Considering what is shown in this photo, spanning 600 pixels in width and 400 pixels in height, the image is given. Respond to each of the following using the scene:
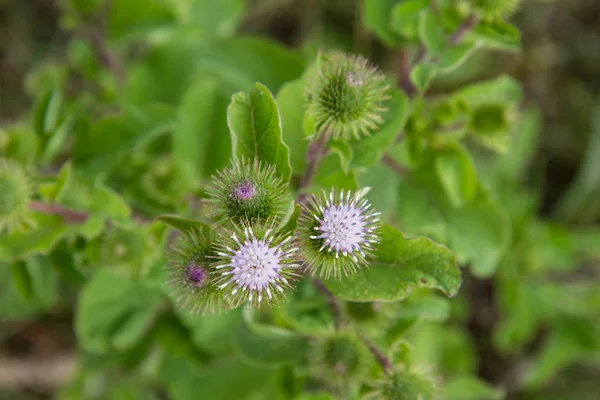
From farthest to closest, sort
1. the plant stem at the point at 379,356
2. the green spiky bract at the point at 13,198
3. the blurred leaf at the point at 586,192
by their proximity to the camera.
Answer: the blurred leaf at the point at 586,192 → the green spiky bract at the point at 13,198 → the plant stem at the point at 379,356

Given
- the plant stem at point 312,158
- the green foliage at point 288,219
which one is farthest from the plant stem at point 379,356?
the plant stem at point 312,158

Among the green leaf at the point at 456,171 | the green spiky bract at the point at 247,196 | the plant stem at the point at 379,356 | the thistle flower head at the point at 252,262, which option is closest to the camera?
the thistle flower head at the point at 252,262

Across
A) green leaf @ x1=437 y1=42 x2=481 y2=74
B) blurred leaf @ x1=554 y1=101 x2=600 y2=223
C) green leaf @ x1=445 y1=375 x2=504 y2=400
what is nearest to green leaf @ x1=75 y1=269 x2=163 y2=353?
green leaf @ x1=445 y1=375 x2=504 y2=400

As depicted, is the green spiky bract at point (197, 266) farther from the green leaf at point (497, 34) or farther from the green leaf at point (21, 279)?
the green leaf at point (497, 34)

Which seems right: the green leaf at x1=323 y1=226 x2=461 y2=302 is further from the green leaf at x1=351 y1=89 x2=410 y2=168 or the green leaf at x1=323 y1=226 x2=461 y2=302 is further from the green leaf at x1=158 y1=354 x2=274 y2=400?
the green leaf at x1=158 y1=354 x2=274 y2=400

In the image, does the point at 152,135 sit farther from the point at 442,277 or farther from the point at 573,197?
the point at 573,197

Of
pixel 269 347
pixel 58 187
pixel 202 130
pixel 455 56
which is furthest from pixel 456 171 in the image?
pixel 58 187

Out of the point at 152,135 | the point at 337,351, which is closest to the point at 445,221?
the point at 337,351
